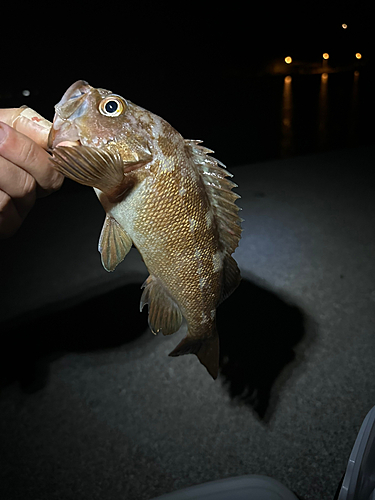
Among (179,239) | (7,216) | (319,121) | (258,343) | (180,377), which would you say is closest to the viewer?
(179,239)

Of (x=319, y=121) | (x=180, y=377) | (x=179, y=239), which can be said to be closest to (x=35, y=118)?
(x=179, y=239)

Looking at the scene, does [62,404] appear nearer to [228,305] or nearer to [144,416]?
[144,416]

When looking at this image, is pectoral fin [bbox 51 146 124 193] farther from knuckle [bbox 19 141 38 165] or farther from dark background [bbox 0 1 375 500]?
dark background [bbox 0 1 375 500]

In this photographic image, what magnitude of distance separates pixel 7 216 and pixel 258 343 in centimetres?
115

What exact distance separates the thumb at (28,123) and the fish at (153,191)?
0.12 metres

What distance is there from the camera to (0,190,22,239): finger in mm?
849

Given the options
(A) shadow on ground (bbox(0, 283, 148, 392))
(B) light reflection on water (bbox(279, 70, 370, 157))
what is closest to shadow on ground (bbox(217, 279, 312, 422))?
(A) shadow on ground (bbox(0, 283, 148, 392))

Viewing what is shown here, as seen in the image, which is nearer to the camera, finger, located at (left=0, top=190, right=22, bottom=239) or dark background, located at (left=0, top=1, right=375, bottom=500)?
finger, located at (left=0, top=190, right=22, bottom=239)

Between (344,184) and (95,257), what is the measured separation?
217 cm

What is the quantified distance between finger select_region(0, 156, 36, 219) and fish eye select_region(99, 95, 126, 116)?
25cm

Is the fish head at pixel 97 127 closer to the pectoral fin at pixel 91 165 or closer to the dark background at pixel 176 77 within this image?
the pectoral fin at pixel 91 165

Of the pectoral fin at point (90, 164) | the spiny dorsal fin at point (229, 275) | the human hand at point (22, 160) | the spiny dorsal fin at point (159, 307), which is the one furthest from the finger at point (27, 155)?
the spiny dorsal fin at point (229, 275)

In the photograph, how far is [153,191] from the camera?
733 mm

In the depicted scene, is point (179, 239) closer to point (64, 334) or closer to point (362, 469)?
point (362, 469)
